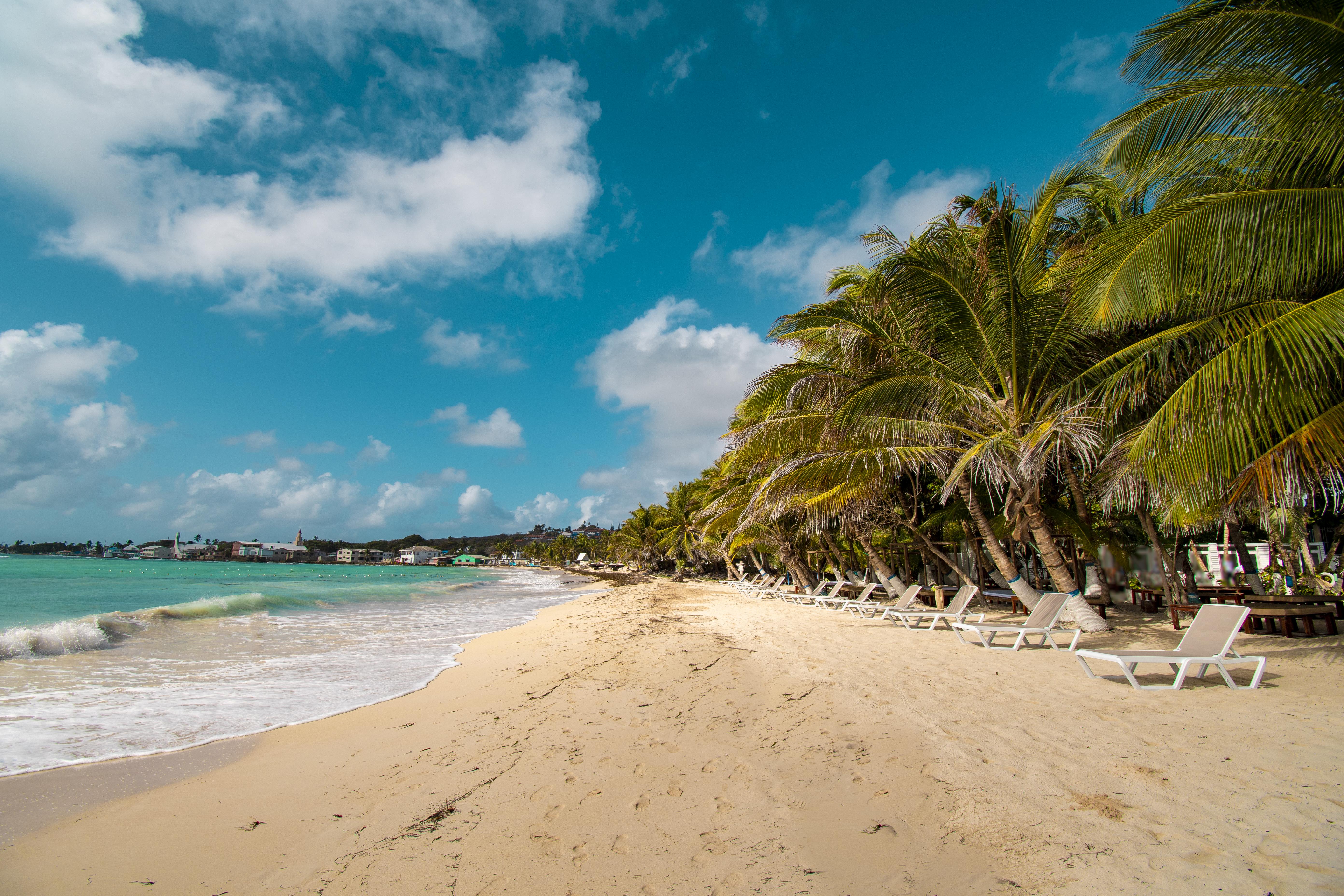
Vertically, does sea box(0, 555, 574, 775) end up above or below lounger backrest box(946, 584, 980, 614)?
below

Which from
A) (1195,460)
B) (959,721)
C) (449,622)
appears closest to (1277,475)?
(1195,460)

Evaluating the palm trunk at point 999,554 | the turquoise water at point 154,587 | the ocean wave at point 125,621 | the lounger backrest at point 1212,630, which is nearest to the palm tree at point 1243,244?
the lounger backrest at point 1212,630

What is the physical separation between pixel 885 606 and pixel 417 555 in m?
162

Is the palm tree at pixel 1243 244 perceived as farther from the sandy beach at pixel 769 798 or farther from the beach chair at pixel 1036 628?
the beach chair at pixel 1036 628

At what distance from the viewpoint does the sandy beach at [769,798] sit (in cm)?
259

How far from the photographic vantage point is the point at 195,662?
992 cm

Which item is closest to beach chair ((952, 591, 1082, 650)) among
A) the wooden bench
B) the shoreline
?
the wooden bench

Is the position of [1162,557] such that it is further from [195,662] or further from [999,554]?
[195,662]

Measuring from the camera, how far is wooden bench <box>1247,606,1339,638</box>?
23.2 feet

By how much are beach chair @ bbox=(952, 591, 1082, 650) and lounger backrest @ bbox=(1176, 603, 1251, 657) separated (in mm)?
1682

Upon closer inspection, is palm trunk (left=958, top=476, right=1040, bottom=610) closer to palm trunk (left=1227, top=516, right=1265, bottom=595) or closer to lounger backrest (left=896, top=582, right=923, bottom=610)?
lounger backrest (left=896, top=582, right=923, bottom=610)

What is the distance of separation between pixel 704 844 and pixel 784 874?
0.48 meters

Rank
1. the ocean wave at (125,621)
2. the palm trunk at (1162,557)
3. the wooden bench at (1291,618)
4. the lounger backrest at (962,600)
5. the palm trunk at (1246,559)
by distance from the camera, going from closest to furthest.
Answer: the wooden bench at (1291,618) → the palm trunk at (1162,557) → the lounger backrest at (962,600) → the ocean wave at (125,621) → the palm trunk at (1246,559)

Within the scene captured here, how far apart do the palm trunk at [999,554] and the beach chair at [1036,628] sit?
1.18 meters
